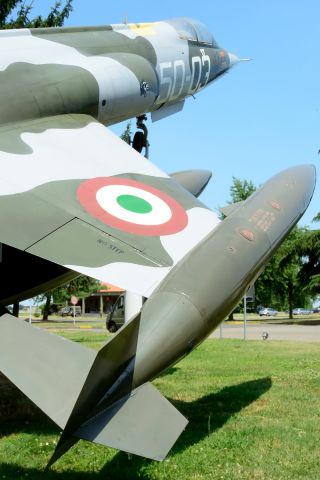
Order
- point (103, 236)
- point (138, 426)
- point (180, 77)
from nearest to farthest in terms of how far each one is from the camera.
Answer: point (138, 426), point (103, 236), point (180, 77)

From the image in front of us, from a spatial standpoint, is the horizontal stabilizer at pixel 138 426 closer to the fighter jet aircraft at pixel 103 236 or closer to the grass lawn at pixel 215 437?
the fighter jet aircraft at pixel 103 236

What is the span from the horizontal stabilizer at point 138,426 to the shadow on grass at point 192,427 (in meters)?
1.53

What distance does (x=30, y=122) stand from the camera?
8102 mm

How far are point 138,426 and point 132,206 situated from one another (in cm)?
256

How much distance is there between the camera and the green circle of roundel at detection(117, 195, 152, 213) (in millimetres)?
5926

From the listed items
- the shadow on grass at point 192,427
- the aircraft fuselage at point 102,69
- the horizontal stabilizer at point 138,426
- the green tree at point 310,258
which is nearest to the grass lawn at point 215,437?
the shadow on grass at point 192,427

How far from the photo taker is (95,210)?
5797mm

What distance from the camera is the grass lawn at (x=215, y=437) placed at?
561 centimetres

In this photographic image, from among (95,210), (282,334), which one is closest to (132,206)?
(95,210)

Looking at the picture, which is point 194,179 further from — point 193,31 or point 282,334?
Result: point 282,334

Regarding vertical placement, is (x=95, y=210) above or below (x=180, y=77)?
below

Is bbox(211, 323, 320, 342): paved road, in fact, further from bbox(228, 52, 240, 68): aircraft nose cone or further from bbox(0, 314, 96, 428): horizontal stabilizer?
bbox(0, 314, 96, 428): horizontal stabilizer

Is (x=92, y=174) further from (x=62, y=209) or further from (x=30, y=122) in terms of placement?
(x=30, y=122)

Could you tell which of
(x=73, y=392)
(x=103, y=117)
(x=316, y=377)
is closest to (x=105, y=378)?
(x=73, y=392)
